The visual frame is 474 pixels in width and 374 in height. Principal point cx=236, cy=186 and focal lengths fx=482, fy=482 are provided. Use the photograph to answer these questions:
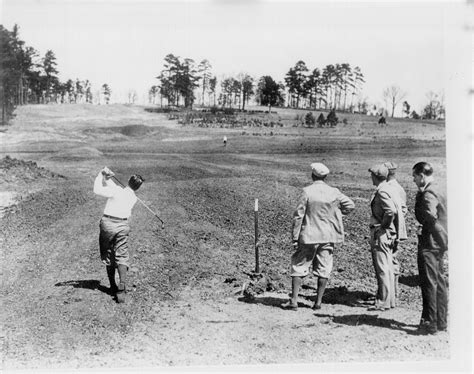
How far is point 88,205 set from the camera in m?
9.87

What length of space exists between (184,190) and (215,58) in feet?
A: 11.4

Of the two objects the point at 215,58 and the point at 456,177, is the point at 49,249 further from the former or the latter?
the point at 456,177

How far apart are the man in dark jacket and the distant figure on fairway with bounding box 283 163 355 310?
812mm

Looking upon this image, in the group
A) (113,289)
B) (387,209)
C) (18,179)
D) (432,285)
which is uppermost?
(387,209)

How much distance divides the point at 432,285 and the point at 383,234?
2.72ft

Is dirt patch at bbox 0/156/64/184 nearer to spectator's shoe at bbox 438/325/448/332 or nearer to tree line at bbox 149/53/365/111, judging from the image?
tree line at bbox 149/53/365/111

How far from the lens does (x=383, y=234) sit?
5.62 meters

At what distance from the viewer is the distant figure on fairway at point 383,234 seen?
5.56m

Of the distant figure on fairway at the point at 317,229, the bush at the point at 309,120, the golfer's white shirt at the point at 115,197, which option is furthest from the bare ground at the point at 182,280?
the bush at the point at 309,120

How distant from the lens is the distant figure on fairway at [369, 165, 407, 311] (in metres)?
5.56

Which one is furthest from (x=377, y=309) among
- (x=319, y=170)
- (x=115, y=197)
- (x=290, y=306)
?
(x=115, y=197)

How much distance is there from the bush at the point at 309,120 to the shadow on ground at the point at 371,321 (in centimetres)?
1757

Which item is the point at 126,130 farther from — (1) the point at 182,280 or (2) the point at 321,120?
(1) the point at 182,280

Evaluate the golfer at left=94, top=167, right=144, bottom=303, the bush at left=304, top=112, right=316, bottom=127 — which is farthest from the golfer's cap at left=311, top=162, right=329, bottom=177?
the bush at left=304, top=112, right=316, bottom=127
